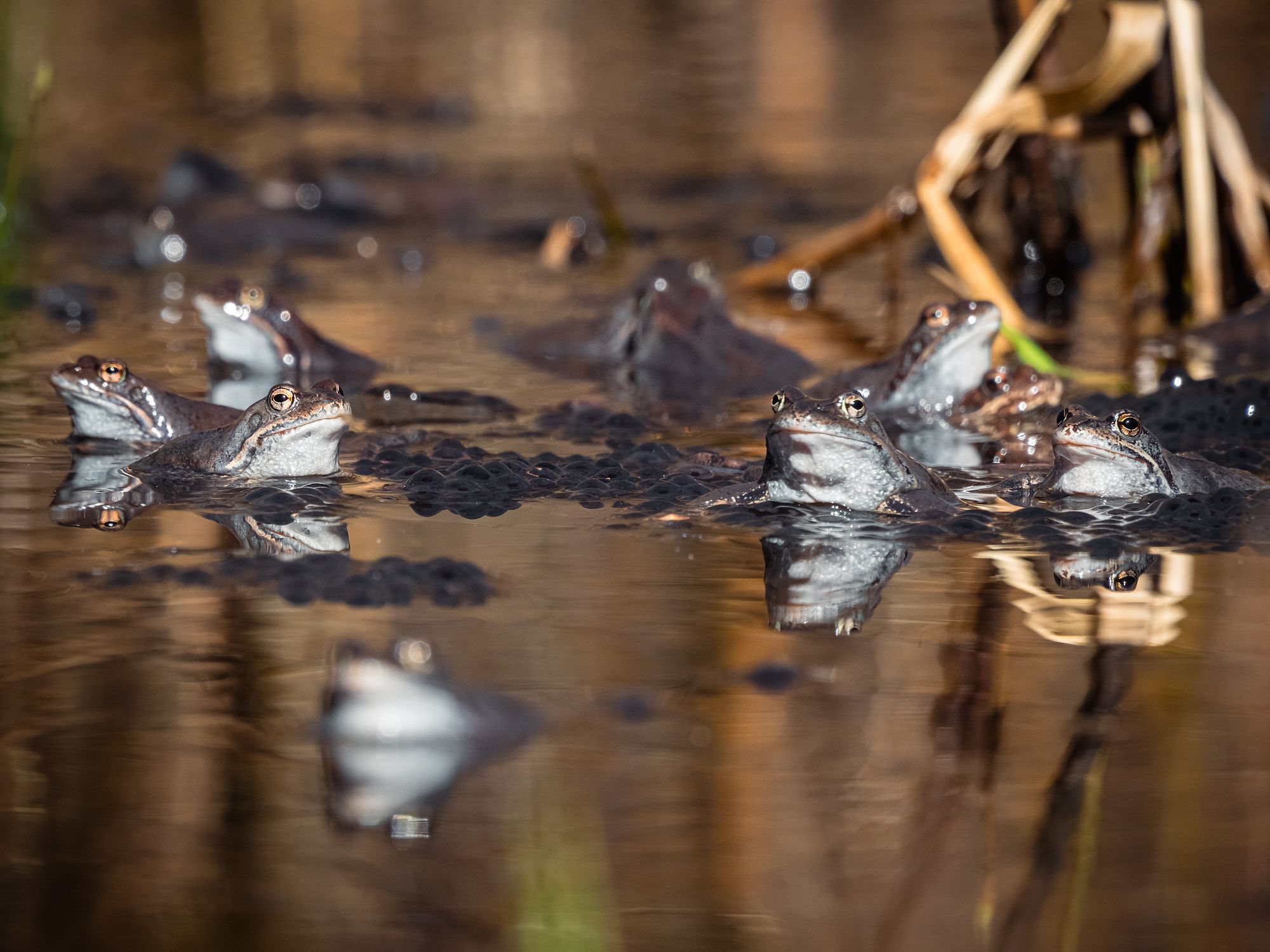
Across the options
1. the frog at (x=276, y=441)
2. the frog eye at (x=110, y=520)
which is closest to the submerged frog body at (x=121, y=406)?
the frog at (x=276, y=441)

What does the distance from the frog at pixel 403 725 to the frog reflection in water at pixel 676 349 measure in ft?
11.8

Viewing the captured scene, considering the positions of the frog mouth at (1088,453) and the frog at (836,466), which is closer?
the frog at (836,466)

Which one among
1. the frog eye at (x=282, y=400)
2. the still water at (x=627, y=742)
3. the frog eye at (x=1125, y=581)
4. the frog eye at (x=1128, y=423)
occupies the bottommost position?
the still water at (x=627, y=742)

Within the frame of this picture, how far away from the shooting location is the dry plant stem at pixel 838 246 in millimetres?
7828

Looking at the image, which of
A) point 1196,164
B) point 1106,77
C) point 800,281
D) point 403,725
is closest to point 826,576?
point 403,725

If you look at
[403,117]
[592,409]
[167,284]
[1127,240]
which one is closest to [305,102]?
[403,117]

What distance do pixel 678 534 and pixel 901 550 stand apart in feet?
1.88

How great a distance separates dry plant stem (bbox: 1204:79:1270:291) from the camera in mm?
7391

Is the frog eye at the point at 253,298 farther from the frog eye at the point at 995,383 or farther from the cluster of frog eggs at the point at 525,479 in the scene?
the frog eye at the point at 995,383

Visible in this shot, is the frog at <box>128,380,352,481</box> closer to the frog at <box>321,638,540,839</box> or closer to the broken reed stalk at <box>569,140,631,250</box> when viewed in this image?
the frog at <box>321,638,540,839</box>

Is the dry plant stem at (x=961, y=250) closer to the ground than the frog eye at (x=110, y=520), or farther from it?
farther from it

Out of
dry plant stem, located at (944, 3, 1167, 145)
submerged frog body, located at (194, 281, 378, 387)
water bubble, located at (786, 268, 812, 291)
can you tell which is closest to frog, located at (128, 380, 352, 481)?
submerged frog body, located at (194, 281, 378, 387)

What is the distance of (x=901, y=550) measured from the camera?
4.33 metres

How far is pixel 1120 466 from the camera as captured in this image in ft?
15.4
